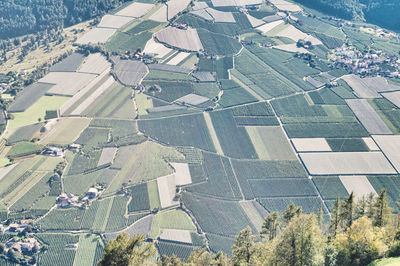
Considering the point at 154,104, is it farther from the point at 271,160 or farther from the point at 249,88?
the point at 271,160

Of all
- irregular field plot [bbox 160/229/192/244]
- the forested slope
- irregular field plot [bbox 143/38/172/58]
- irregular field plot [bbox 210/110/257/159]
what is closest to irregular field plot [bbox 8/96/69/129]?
irregular field plot [bbox 143/38/172/58]

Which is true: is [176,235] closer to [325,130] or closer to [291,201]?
[291,201]

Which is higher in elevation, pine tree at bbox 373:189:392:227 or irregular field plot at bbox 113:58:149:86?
pine tree at bbox 373:189:392:227

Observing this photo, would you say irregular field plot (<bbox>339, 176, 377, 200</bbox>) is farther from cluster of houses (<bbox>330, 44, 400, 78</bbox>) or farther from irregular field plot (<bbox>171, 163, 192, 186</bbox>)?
cluster of houses (<bbox>330, 44, 400, 78</bbox>)

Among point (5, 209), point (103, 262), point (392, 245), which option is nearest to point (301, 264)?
point (392, 245)

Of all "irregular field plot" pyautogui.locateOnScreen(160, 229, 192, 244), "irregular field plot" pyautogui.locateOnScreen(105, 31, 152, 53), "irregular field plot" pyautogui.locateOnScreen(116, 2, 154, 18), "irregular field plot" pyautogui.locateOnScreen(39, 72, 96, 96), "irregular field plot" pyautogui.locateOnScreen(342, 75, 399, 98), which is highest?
"irregular field plot" pyautogui.locateOnScreen(116, 2, 154, 18)

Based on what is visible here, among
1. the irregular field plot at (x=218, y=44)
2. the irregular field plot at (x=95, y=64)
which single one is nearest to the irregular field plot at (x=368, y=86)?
the irregular field plot at (x=218, y=44)
